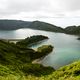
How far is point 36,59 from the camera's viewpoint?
149m

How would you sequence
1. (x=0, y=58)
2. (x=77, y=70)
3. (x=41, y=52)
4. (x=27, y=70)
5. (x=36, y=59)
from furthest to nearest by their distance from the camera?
(x=41, y=52), (x=36, y=59), (x=0, y=58), (x=27, y=70), (x=77, y=70)

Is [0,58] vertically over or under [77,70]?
under

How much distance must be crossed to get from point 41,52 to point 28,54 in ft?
55.8

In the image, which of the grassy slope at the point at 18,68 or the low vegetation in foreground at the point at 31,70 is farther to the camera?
the grassy slope at the point at 18,68

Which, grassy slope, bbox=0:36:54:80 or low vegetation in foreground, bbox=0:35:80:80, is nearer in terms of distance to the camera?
low vegetation in foreground, bbox=0:35:80:80

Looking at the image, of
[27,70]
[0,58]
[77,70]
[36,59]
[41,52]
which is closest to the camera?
[77,70]

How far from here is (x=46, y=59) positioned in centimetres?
15275

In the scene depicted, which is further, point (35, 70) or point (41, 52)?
point (41, 52)

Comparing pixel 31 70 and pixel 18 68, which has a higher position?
pixel 18 68

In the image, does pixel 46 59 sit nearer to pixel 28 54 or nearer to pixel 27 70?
pixel 28 54

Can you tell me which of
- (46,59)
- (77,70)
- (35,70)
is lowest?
(46,59)

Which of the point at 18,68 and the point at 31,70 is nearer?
the point at 18,68

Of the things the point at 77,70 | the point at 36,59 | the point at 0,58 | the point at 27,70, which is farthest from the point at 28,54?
the point at 77,70

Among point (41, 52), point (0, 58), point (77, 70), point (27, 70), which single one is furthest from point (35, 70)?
point (41, 52)
